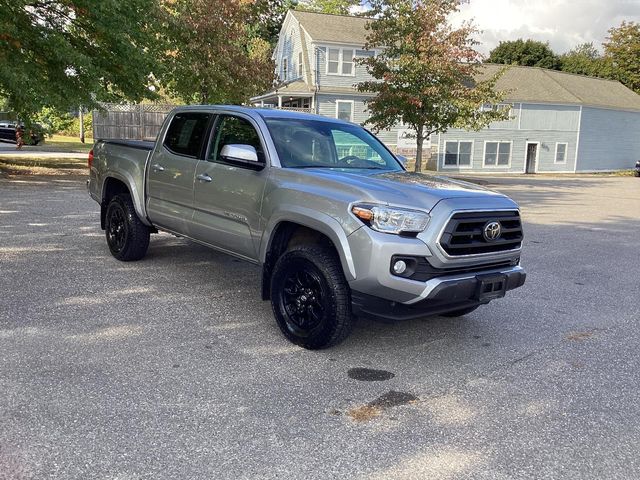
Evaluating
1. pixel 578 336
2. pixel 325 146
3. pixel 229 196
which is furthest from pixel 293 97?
pixel 578 336

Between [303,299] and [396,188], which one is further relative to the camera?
[303,299]

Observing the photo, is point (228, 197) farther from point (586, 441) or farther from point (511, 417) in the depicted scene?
point (586, 441)

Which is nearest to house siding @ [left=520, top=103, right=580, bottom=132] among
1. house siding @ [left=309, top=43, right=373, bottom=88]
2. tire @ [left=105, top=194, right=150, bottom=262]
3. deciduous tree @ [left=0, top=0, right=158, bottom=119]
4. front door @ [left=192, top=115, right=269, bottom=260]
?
house siding @ [left=309, top=43, right=373, bottom=88]

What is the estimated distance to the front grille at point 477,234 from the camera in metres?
4.11

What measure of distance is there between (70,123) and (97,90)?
105 feet

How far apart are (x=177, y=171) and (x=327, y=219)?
233 cm

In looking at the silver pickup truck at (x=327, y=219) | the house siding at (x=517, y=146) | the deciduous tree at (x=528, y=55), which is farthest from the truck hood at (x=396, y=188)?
the deciduous tree at (x=528, y=55)

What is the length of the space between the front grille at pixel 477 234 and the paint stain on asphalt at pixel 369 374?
1.00 metres

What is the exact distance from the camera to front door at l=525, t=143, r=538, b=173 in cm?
3709

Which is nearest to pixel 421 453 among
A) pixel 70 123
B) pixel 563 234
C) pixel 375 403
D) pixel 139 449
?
pixel 375 403

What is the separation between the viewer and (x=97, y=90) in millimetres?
14180

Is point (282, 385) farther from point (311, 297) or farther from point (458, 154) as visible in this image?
point (458, 154)

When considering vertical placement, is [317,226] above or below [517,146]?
below

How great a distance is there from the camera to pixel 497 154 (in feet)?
117
